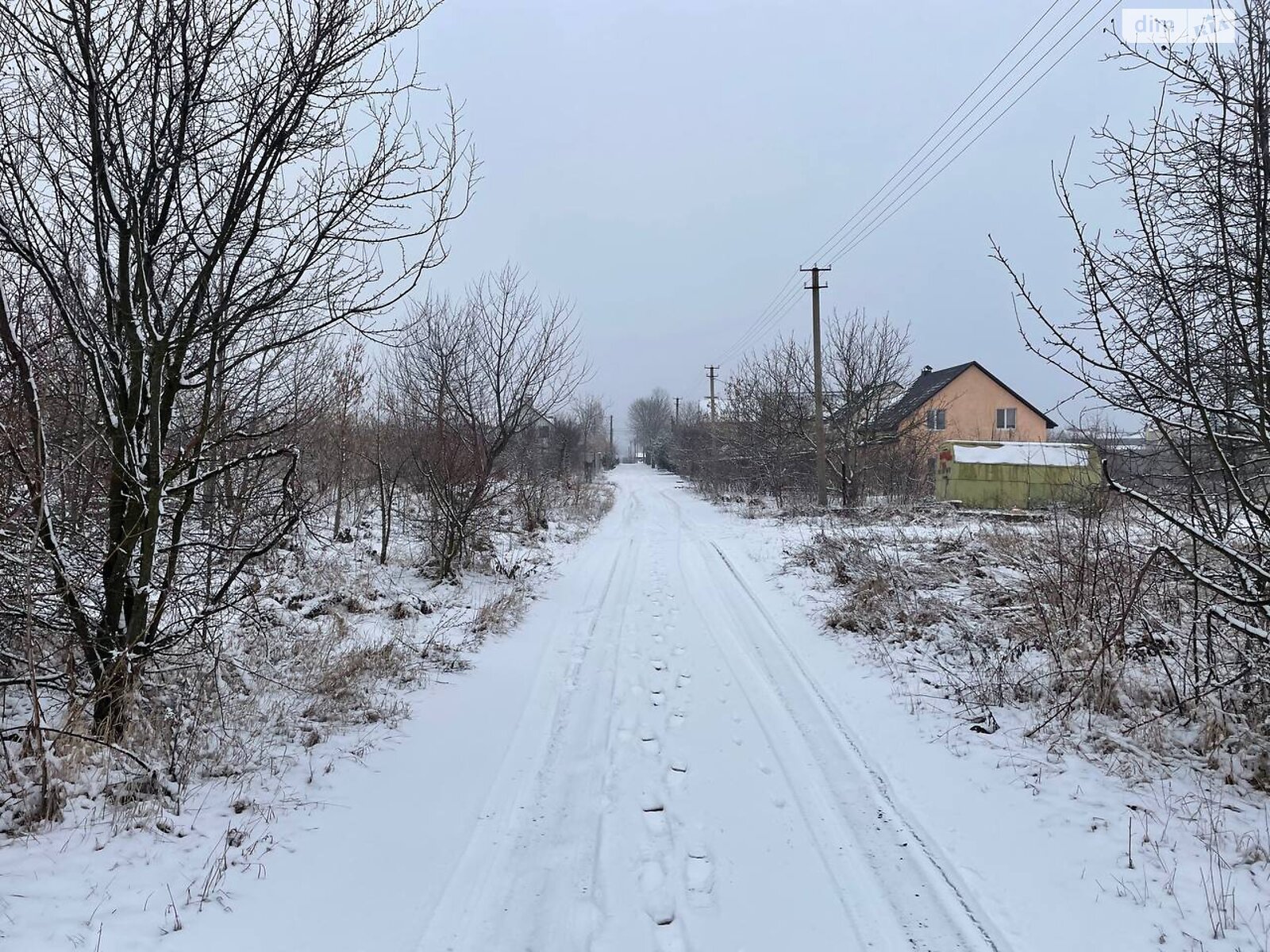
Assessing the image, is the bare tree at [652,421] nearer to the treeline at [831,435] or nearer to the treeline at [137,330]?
the treeline at [831,435]

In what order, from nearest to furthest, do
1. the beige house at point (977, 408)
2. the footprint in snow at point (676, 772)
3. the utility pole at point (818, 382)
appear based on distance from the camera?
the footprint in snow at point (676, 772) < the utility pole at point (818, 382) < the beige house at point (977, 408)

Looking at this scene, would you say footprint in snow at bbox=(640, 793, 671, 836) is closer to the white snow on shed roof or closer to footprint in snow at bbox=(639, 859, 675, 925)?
footprint in snow at bbox=(639, 859, 675, 925)

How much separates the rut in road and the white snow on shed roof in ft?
58.0

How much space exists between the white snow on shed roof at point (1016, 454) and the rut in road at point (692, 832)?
1767 centimetres

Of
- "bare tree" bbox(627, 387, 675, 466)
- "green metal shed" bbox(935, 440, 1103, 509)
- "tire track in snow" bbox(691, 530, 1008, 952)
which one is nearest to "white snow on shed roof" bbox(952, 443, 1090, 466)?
"green metal shed" bbox(935, 440, 1103, 509)

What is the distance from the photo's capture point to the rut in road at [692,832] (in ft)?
8.29

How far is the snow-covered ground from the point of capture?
8.10ft

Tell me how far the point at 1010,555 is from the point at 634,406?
117 meters

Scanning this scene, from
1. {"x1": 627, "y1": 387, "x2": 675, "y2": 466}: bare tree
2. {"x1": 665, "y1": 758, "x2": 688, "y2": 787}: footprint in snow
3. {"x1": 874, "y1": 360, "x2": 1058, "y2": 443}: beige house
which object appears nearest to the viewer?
{"x1": 665, "y1": 758, "x2": 688, "y2": 787}: footprint in snow

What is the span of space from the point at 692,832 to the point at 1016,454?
20923 mm

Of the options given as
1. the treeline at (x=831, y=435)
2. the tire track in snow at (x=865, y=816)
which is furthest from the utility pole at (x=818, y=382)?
the tire track in snow at (x=865, y=816)

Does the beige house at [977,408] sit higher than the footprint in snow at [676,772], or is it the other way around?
the beige house at [977,408]

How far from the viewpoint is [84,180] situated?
3418 millimetres

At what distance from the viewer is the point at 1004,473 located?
65.7 ft
